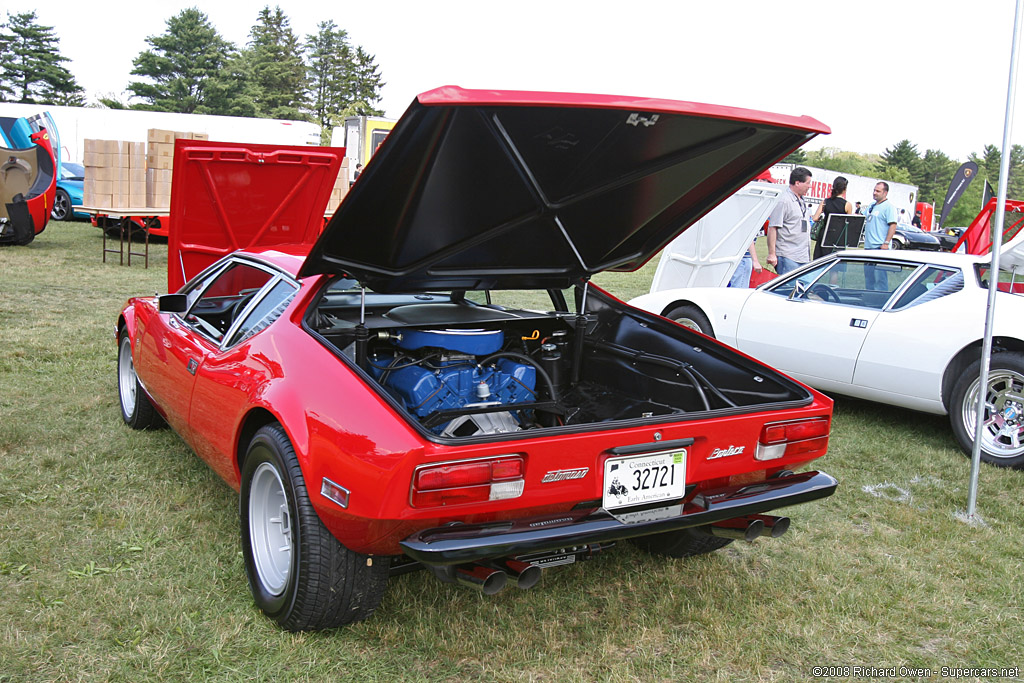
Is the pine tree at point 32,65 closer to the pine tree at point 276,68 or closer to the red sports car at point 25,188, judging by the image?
the pine tree at point 276,68

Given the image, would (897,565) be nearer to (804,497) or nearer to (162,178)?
(804,497)

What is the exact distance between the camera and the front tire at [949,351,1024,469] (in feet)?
15.6

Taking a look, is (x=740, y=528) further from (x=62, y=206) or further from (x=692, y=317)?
(x=62, y=206)

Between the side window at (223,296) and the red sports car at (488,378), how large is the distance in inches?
1.0

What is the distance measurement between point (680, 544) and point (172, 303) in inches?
104

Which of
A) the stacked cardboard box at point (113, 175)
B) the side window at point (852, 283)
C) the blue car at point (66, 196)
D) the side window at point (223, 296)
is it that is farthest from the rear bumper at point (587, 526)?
the blue car at point (66, 196)

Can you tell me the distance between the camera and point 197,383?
3.41 m

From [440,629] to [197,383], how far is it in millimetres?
1519

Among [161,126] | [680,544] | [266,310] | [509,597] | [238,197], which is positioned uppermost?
[161,126]

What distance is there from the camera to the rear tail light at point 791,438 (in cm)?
284

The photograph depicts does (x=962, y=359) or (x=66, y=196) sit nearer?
(x=962, y=359)

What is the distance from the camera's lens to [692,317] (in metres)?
6.59

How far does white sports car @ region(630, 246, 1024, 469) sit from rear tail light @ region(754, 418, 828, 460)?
2.48 meters

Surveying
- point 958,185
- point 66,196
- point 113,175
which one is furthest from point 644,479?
point 66,196
